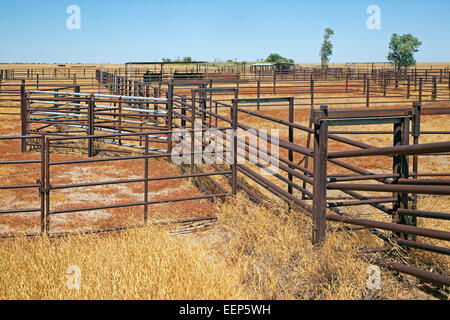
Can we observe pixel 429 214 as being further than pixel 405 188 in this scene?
Yes

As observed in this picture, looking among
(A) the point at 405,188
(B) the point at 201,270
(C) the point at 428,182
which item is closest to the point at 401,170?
(C) the point at 428,182

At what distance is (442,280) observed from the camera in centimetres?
341

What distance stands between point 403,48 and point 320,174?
313 ft

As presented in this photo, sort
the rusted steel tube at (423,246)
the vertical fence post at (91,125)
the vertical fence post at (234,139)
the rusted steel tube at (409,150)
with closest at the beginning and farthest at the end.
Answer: the rusted steel tube at (409,150) < the rusted steel tube at (423,246) < the vertical fence post at (234,139) < the vertical fence post at (91,125)

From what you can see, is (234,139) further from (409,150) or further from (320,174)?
(409,150)

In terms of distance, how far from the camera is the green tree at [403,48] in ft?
300

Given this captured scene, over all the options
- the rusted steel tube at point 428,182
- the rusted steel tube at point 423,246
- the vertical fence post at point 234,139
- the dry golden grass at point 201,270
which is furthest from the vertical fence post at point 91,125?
the rusted steel tube at point 423,246

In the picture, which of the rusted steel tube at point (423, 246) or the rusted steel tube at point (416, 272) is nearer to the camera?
the rusted steel tube at point (416, 272)

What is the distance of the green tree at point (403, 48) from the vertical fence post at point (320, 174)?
92027mm

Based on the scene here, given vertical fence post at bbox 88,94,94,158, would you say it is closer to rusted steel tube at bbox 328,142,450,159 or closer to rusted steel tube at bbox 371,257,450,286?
rusted steel tube at bbox 328,142,450,159

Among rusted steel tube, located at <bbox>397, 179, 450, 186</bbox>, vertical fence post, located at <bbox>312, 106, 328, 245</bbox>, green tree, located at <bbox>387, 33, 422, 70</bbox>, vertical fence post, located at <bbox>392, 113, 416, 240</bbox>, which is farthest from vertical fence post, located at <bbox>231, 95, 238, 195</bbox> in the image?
green tree, located at <bbox>387, 33, 422, 70</bbox>

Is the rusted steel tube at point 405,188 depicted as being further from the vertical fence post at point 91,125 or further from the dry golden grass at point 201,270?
the vertical fence post at point 91,125

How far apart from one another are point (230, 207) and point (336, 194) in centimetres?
333

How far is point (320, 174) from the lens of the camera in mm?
4320
